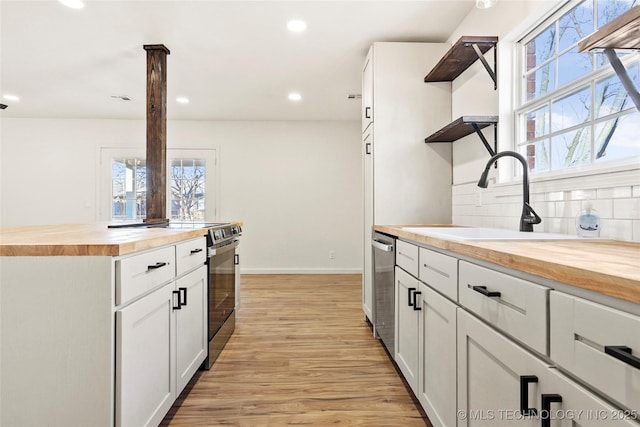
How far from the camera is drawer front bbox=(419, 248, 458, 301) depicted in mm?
1214

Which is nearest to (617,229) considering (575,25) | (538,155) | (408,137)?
(538,155)

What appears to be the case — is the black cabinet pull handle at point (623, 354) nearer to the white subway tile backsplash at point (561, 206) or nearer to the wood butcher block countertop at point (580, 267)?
the wood butcher block countertop at point (580, 267)

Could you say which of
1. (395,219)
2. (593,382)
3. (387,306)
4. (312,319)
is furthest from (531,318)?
(312,319)

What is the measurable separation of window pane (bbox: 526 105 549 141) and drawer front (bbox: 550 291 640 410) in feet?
4.92

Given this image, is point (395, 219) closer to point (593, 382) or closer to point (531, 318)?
point (531, 318)

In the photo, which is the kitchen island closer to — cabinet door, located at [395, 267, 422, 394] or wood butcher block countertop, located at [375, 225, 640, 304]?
wood butcher block countertop, located at [375, 225, 640, 304]

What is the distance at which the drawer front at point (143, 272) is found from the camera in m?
1.10

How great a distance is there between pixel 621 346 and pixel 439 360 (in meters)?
0.88

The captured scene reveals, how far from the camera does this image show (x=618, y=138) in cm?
136

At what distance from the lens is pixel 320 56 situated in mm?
3152

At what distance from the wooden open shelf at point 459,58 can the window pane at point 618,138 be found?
0.92 metres

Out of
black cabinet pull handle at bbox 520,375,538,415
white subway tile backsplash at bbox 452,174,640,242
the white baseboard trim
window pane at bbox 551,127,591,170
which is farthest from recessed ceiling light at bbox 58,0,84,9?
the white baseboard trim

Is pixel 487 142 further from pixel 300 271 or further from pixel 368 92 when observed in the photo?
pixel 300 271

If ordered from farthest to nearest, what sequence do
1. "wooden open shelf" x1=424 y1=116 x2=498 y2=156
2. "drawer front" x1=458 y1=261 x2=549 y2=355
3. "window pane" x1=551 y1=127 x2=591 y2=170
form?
"wooden open shelf" x1=424 y1=116 x2=498 y2=156, "window pane" x1=551 y1=127 x2=591 y2=170, "drawer front" x1=458 y1=261 x2=549 y2=355
